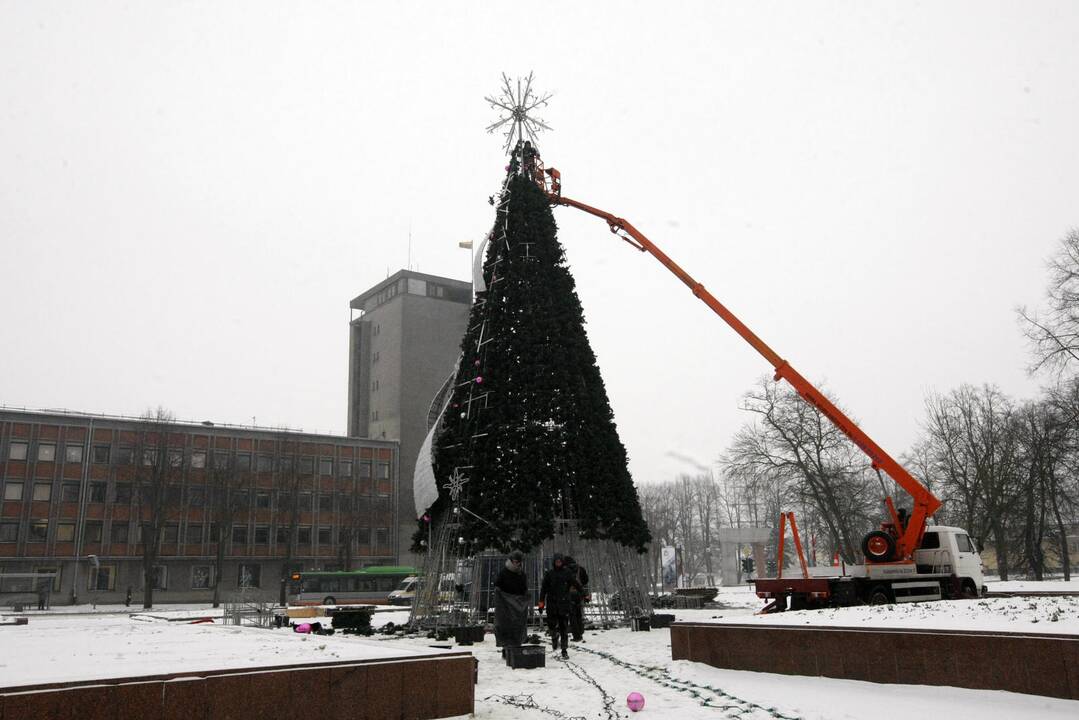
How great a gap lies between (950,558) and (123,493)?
5615 cm

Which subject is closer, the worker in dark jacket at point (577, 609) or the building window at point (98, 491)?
the worker in dark jacket at point (577, 609)

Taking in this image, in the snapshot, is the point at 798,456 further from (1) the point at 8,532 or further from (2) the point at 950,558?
(1) the point at 8,532

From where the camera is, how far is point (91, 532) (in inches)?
2265

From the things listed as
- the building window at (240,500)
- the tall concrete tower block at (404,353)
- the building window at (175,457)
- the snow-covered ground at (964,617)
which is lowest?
the snow-covered ground at (964,617)

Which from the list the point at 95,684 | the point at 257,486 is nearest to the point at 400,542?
the point at 257,486

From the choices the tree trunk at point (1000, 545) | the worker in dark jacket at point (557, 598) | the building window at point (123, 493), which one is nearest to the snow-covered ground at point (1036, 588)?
the tree trunk at point (1000, 545)

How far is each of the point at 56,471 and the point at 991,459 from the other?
60563 mm

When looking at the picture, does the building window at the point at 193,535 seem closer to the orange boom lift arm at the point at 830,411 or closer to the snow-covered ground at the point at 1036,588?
the orange boom lift arm at the point at 830,411

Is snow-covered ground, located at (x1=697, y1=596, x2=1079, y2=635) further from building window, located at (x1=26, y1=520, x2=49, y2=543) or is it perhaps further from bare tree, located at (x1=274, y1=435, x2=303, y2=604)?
building window, located at (x1=26, y1=520, x2=49, y2=543)

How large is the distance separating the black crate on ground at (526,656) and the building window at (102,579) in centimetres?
5369

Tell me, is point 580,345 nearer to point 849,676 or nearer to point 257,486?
point 849,676

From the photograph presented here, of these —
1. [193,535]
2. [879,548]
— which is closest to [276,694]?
[879,548]

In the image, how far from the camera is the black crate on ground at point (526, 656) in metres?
12.2

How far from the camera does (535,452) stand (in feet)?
59.6
